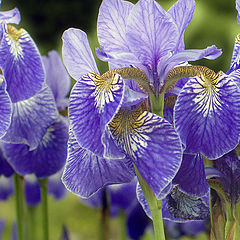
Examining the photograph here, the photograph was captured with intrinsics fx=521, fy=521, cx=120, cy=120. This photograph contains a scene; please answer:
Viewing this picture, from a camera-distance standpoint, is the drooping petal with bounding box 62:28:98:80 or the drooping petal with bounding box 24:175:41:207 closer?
the drooping petal with bounding box 62:28:98:80

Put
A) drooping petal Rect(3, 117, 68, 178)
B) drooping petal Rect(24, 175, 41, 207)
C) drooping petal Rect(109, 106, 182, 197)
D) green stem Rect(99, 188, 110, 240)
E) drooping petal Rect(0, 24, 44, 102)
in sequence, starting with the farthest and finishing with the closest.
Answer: drooping petal Rect(24, 175, 41, 207), green stem Rect(99, 188, 110, 240), drooping petal Rect(3, 117, 68, 178), drooping petal Rect(0, 24, 44, 102), drooping petal Rect(109, 106, 182, 197)

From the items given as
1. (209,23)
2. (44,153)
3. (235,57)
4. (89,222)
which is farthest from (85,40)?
(209,23)

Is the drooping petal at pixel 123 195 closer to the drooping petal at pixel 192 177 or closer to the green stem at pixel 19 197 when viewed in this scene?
the green stem at pixel 19 197

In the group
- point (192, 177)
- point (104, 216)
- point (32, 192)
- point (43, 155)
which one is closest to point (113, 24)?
point (192, 177)

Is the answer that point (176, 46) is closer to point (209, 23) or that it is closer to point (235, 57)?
point (235, 57)

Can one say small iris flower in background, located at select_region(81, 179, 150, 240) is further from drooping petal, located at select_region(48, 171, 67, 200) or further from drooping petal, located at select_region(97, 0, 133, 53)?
drooping petal, located at select_region(97, 0, 133, 53)

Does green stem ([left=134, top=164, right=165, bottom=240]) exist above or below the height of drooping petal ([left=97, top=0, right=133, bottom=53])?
below

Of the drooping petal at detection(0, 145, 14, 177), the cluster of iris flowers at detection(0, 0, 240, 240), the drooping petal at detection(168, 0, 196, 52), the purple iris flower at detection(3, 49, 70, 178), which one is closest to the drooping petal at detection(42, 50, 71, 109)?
the purple iris flower at detection(3, 49, 70, 178)
